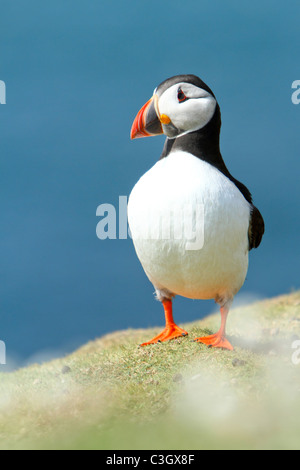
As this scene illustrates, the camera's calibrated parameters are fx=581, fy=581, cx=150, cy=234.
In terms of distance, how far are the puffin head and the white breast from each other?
29 cm

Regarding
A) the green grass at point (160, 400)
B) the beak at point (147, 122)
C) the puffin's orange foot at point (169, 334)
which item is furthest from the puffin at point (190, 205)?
the green grass at point (160, 400)

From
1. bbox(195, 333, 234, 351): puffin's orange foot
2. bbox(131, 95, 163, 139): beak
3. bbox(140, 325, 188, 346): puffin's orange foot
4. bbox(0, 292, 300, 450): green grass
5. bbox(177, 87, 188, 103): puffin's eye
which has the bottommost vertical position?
bbox(0, 292, 300, 450): green grass

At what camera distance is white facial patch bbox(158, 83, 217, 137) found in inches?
218

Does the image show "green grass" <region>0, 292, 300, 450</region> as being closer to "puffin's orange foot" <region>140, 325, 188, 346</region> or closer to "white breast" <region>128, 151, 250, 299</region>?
"puffin's orange foot" <region>140, 325, 188, 346</region>

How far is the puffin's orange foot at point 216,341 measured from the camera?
19.2 feet

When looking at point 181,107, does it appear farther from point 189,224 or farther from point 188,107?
point 189,224

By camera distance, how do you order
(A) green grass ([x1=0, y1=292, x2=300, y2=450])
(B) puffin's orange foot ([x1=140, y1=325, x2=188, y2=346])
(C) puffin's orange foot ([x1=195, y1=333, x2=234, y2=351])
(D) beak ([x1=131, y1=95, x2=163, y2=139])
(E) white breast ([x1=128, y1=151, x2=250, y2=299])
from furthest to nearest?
(B) puffin's orange foot ([x1=140, y1=325, x2=188, y2=346]) → (C) puffin's orange foot ([x1=195, y1=333, x2=234, y2=351]) → (D) beak ([x1=131, y1=95, x2=163, y2=139]) → (E) white breast ([x1=128, y1=151, x2=250, y2=299]) → (A) green grass ([x1=0, y1=292, x2=300, y2=450])

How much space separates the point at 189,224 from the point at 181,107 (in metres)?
1.13

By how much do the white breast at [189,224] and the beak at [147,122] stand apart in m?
0.35

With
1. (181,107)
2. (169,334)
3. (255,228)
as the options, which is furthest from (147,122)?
(169,334)

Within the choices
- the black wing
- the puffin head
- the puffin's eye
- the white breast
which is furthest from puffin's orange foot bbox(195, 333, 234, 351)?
the puffin's eye

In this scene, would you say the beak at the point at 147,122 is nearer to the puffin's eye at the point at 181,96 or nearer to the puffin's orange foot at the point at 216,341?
the puffin's eye at the point at 181,96

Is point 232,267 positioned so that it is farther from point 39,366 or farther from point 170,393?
point 39,366
